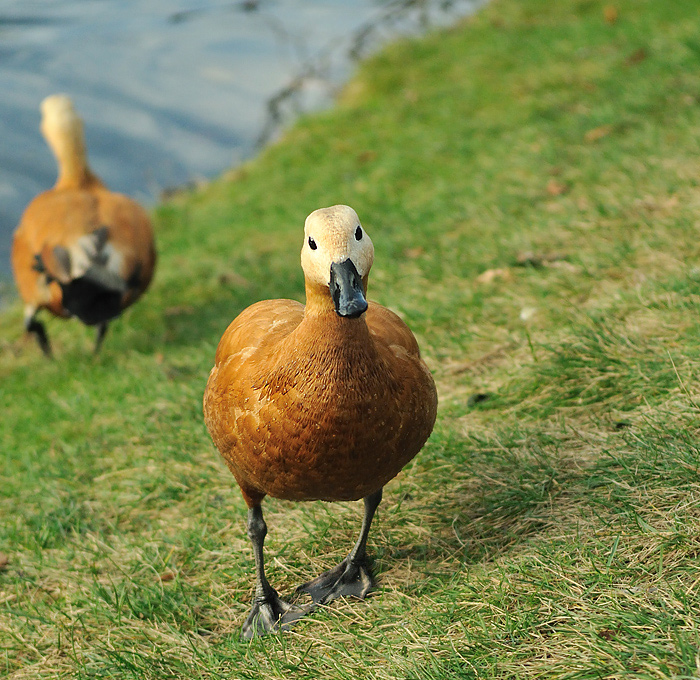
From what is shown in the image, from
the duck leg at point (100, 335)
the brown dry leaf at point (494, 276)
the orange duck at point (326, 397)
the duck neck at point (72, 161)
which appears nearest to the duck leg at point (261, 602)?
the orange duck at point (326, 397)

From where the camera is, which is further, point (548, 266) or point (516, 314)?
point (548, 266)

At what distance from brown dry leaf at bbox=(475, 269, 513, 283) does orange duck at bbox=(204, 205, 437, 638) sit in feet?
6.48

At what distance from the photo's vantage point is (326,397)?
2348mm

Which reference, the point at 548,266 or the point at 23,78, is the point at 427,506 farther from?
the point at 23,78

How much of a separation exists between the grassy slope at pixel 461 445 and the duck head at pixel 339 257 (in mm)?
976

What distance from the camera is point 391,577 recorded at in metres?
2.84

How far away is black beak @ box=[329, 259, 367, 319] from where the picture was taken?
211 centimetres

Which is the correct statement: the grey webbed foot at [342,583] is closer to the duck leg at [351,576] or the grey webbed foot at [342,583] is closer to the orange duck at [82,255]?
the duck leg at [351,576]

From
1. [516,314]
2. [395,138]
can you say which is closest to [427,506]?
[516,314]

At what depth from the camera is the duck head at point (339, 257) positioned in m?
2.14

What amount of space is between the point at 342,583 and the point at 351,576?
4 centimetres

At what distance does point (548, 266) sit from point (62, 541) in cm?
271

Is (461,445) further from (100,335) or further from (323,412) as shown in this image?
(100,335)

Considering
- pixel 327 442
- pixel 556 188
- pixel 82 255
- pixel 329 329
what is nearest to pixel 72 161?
pixel 82 255
